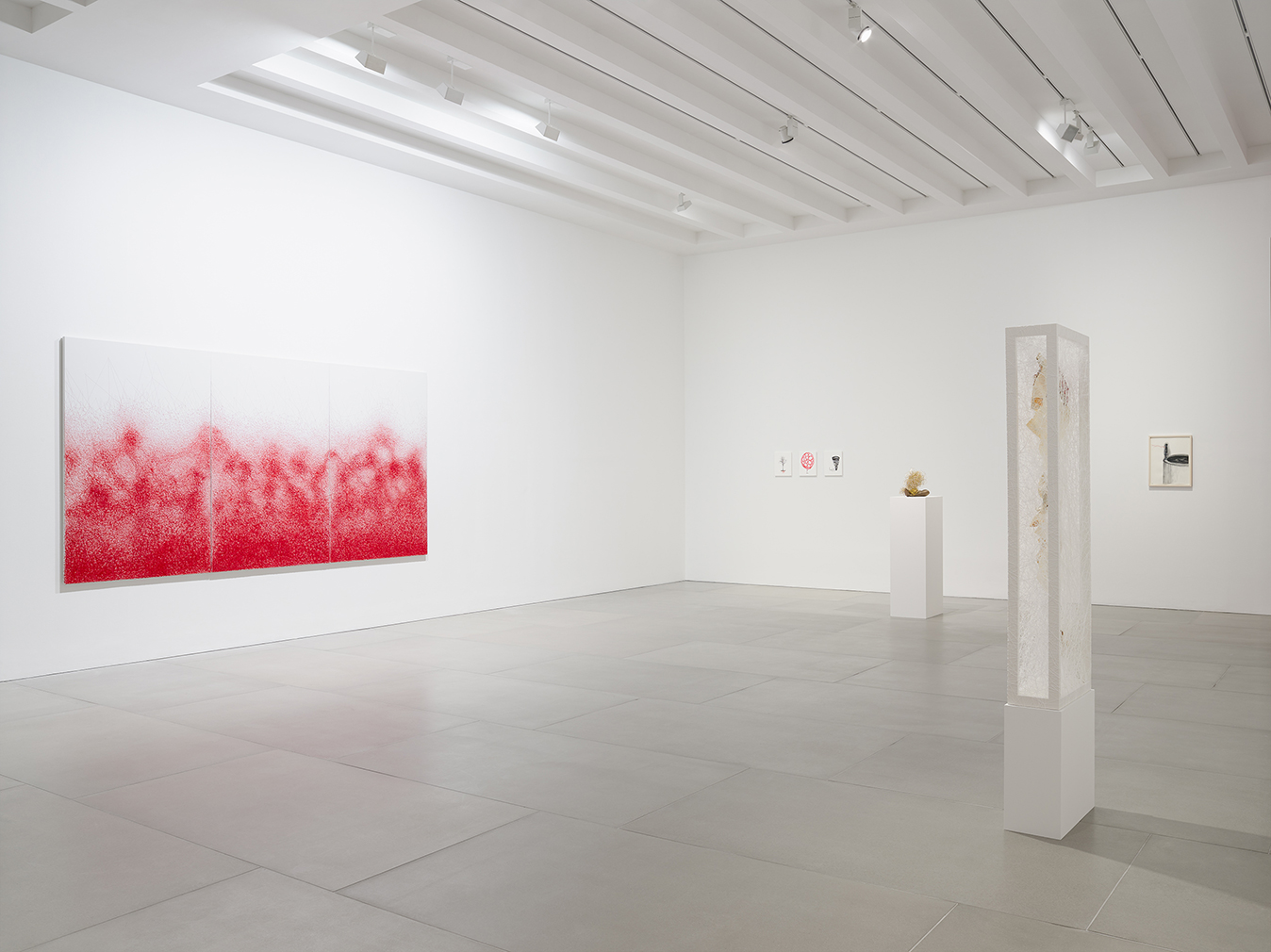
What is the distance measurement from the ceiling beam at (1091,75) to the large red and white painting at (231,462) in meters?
7.86

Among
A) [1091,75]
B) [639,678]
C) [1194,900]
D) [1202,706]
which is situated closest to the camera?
[1194,900]

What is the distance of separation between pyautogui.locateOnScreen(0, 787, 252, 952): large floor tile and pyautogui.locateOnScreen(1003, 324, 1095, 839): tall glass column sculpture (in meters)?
3.82

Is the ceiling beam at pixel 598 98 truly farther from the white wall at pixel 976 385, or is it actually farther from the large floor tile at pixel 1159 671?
the large floor tile at pixel 1159 671

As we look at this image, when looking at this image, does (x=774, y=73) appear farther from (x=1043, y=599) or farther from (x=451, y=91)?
(x=1043, y=599)

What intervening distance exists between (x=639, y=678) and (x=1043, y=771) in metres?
4.57

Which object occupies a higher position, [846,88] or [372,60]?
[846,88]

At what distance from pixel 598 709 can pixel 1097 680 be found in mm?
4385

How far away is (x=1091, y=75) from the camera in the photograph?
9.80 metres

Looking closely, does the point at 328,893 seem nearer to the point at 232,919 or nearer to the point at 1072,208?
the point at 232,919

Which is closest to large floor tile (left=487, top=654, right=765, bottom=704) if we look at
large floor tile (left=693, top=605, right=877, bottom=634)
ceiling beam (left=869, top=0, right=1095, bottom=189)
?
large floor tile (left=693, top=605, right=877, bottom=634)

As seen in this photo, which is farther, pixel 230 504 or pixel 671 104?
pixel 230 504

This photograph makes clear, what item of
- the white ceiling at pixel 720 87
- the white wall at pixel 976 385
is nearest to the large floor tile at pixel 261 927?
the white ceiling at pixel 720 87

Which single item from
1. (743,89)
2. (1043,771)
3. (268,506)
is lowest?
(1043,771)

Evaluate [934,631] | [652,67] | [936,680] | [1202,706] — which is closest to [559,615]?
[934,631]
